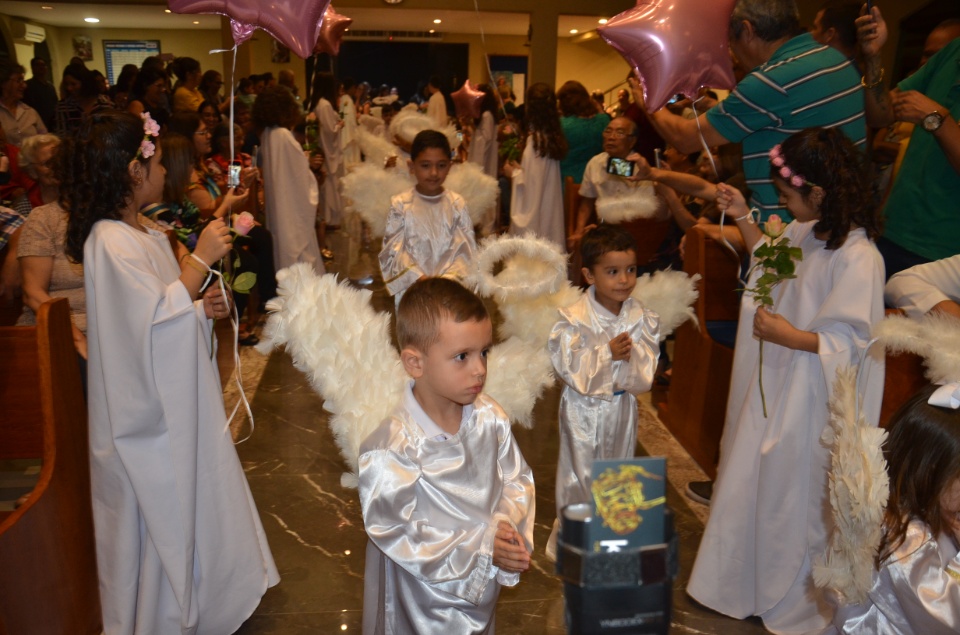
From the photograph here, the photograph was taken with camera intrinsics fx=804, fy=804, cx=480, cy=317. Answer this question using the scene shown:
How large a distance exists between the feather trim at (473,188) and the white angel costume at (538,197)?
0.61 metres

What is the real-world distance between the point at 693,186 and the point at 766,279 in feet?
3.81

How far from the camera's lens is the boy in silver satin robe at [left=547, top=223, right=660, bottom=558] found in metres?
3.15

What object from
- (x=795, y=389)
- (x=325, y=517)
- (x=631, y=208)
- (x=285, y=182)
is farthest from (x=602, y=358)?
(x=285, y=182)

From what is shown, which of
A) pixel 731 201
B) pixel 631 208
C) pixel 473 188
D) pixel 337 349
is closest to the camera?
pixel 337 349

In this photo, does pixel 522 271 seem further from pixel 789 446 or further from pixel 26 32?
pixel 26 32

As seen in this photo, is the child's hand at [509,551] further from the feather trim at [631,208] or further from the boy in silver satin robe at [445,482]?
A: the feather trim at [631,208]

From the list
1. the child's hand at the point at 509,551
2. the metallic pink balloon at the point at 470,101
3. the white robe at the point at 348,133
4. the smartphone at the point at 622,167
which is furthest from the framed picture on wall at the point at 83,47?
the child's hand at the point at 509,551

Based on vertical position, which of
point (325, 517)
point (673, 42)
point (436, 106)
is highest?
point (436, 106)

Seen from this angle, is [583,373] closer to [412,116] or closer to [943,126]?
[943,126]

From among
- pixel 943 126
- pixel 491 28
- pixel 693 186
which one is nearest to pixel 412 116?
pixel 693 186

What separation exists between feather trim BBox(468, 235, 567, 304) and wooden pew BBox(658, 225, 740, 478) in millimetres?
986

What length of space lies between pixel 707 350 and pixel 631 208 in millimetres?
1788

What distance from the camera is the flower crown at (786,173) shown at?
260cm

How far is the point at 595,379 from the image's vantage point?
10.3 ft
